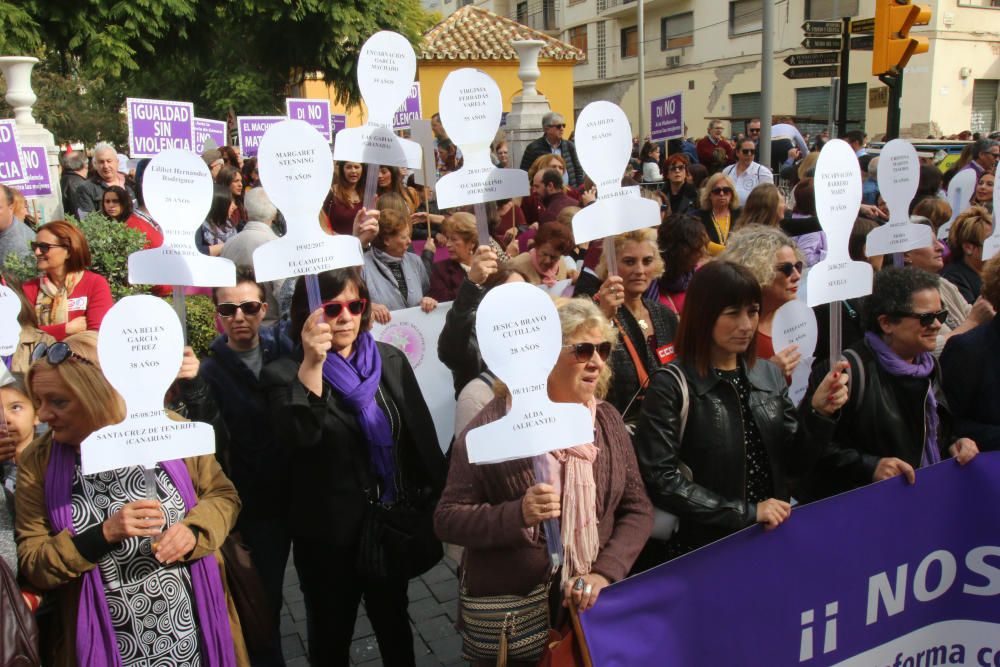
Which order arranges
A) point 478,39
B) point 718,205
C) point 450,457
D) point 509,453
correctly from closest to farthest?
point 509,453
point 450,457
point 718,205
point 478,39

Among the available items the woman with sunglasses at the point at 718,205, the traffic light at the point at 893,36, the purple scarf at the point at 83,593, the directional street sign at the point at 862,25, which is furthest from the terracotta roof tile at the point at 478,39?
the purple scarf at the point at 83,593

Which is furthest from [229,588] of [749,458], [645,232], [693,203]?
[693,203]

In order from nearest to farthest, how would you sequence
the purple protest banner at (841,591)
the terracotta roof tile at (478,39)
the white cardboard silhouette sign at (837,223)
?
the purple protest banner at (841,591)
the white cardboard silhouette sign at (837,223)
the terracotta roof tile at (478,39)

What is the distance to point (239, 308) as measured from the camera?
324 cm

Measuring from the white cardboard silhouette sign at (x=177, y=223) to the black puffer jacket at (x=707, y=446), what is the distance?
4.67 ft

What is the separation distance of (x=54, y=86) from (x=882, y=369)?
42746 millimetres

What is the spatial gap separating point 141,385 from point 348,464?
0.87 metres

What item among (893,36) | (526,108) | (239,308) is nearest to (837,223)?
(239,308)

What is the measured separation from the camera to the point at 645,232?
3.82 m

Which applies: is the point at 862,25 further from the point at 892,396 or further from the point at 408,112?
the point at 892,396

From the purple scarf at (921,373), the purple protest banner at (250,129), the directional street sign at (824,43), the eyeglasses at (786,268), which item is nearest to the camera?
the purple scarf at (921,373)

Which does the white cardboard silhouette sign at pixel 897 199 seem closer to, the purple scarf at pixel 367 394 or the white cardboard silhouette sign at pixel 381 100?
the white cardboard silhouette sign at pixel 381 100

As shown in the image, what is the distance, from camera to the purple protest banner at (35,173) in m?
7.44

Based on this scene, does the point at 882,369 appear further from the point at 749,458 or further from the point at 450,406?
the point at 450,406
